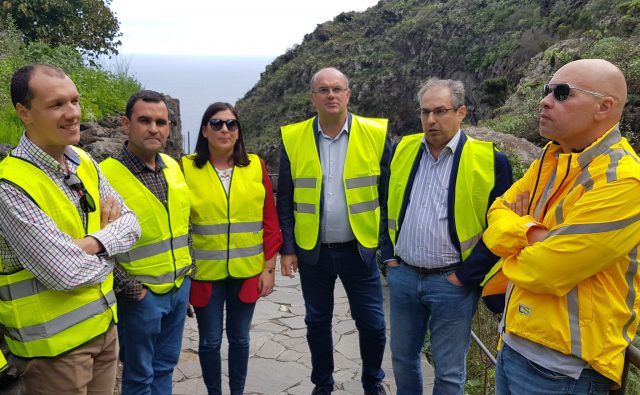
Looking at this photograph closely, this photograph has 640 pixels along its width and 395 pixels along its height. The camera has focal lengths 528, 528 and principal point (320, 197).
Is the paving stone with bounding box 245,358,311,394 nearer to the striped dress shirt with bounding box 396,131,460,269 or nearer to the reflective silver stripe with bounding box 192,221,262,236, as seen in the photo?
the reflective silver stripe with bounding box 192,221,262,236

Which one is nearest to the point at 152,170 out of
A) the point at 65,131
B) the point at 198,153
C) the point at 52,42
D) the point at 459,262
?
the point at 198,153

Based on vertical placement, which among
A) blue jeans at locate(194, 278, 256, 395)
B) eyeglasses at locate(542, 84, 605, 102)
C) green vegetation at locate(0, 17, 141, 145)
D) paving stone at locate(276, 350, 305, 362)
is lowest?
paving stone at locate(276, 350, 305, 362)

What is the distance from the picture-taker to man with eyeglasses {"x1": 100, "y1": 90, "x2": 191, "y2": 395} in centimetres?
285

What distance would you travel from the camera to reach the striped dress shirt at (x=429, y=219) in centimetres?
286

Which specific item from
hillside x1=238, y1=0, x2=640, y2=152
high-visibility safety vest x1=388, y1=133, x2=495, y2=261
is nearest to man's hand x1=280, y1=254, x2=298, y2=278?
high-visibility safety vest x1=388, y1=133, x2=495, y2=261

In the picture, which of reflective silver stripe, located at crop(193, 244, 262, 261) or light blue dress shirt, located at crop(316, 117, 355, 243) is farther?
light blue dress shirt, located at crop(316, 117, 355, 243)

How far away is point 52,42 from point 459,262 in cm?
1206

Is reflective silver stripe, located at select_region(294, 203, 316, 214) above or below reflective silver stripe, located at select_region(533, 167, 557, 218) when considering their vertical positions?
below

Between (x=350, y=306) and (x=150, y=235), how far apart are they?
4.78ft

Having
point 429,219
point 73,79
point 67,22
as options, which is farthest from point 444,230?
point 67,22

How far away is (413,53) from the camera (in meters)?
44.5

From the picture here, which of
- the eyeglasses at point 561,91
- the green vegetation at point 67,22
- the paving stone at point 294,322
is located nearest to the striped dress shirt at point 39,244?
the eyeglasses at point 561,91

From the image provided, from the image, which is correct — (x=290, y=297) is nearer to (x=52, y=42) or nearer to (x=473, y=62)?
(x=52, y=42)

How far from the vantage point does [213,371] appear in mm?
3402
